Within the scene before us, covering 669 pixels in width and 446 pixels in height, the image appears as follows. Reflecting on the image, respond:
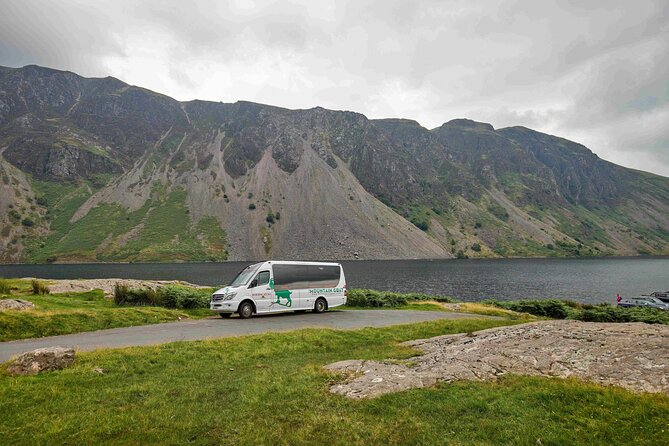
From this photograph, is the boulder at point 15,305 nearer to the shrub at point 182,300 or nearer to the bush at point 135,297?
the bush at point 135,297

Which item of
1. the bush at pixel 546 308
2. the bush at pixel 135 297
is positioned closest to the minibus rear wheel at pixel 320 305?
the bush at pixel 135 297

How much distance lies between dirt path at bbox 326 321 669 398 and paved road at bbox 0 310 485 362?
9762 millimetres

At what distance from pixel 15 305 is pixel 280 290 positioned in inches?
641

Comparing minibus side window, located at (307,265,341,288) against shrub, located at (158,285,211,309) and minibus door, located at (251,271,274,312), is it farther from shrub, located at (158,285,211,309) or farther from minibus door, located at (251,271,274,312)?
shrub, located at (158,285,211,309)

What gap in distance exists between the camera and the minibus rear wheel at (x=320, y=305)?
3062 centimetres

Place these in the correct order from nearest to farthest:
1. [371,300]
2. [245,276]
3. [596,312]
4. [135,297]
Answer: [245,276]
[596,312]
[135,297]
[371,300]

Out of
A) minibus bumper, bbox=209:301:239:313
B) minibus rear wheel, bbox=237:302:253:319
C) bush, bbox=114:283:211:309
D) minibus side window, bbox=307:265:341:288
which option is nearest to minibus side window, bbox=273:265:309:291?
minibus side window, bbox=307:265:341:288

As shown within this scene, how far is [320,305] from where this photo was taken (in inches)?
1212

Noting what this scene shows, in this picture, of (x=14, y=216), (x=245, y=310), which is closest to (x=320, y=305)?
(x=245, y=310)

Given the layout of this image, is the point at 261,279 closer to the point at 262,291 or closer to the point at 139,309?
the point at 262,291

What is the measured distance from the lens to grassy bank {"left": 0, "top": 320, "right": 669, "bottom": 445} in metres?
7.33

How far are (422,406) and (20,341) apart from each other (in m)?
19.2

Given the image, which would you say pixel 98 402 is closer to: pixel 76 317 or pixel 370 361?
pixel 370 361

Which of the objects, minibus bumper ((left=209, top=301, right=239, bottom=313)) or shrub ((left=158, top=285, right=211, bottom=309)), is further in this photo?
shrub ((left=158, top=285, right=211, bottom=309))
